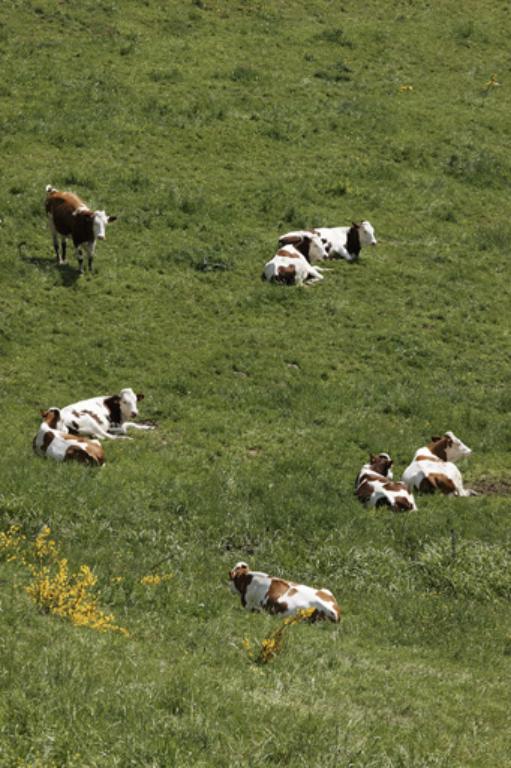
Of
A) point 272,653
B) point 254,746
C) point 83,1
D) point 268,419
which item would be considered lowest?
point 268,419

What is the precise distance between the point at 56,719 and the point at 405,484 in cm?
1074

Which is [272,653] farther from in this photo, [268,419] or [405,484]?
[268,419]

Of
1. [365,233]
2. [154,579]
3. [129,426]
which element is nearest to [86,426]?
[129,426]

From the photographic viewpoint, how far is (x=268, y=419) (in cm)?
2000

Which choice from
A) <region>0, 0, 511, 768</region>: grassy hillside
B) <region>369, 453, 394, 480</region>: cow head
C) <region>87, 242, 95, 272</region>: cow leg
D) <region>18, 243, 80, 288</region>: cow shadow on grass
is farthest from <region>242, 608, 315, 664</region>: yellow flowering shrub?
<region>87, 242, 95, 272</region>: cow leg

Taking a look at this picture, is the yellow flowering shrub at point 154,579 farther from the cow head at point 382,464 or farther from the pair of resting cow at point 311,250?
the pair of resting cow at point 311,250

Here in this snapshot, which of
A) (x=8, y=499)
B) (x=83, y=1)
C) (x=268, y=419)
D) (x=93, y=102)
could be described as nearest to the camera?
(x=8, y=499)

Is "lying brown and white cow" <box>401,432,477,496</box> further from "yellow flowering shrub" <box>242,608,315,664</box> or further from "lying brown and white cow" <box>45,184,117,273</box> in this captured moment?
"lying brown and white cow" <box>45,184,117,273</box>

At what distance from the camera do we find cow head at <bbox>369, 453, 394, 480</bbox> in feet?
57.7

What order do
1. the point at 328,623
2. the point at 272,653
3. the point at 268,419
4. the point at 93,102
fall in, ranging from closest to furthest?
the point at 272,653
the point at 328,623
the point at 268,419
the point at 93,102

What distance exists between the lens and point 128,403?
19016 millimetres

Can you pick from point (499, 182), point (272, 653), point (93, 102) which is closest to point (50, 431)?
point (272, 653)

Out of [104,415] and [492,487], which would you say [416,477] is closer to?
[492,487]

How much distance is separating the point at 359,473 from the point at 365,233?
39.9 ft
